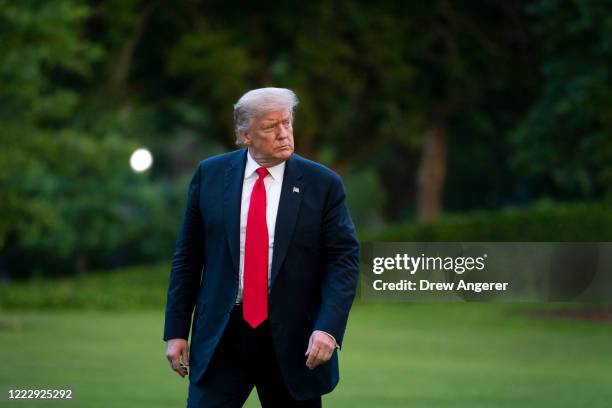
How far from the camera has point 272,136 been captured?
5.32 meters

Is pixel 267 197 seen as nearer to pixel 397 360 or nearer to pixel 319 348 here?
pixel 319 348

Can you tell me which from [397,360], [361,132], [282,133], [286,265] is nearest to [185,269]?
[286,265]

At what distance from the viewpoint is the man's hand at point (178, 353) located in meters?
5.46

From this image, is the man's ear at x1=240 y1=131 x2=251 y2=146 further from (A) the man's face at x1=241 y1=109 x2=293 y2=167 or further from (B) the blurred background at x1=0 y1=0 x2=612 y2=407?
(B) the blurred background at x1=0 y1=0 x2=612 y2=407

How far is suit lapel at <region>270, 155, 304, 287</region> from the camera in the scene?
5254 mm

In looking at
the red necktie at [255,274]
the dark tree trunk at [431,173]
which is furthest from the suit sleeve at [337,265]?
the dark tree trunk at [431,173]

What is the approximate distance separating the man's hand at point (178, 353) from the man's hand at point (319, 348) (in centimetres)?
58

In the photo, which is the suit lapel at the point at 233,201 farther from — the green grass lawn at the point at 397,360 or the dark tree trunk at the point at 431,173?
the dark tree trunk at the point at 431,173

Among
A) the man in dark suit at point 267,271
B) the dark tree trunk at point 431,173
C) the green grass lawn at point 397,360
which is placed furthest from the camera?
the dark tree trunk at point 431,173

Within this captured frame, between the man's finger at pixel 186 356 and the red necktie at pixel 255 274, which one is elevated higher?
the red necktie at pixel 255 274

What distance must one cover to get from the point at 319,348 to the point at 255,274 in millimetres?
392

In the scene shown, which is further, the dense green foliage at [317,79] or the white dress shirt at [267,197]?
the dense green foliage at [317,79]

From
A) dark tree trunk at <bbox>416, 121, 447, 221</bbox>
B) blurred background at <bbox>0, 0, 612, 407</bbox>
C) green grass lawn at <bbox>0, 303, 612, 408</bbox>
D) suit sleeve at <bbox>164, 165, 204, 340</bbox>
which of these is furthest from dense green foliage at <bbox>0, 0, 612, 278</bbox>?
suit sleeve at <bbox>164, 165, 204, 340</bbox>

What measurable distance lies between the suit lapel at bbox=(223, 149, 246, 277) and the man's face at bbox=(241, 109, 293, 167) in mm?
128
